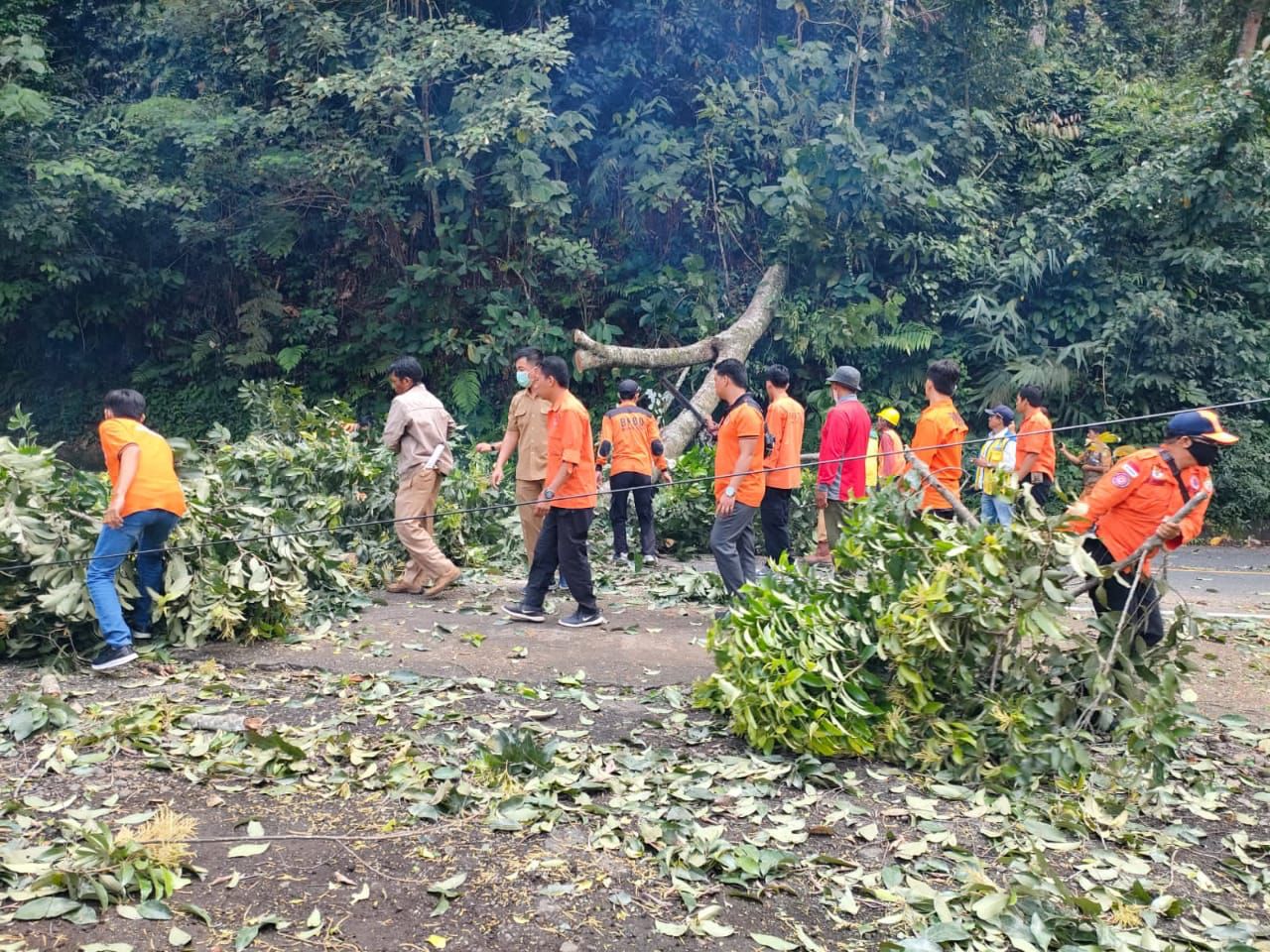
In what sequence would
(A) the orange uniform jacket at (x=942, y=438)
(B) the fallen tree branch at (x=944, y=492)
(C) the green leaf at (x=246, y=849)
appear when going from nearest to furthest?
(C) the green leaf at (x=246, y=849), (B) the fallen tree branch at (x=944, y=492), (A) the orange uniform jacket at (x=942, y=438)

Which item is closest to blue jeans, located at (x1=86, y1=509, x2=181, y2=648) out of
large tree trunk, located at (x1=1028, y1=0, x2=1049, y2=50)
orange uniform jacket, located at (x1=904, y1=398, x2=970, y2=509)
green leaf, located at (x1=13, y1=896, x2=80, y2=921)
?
green leaf, located at (x1=13, y1=896, x2=80, y2=921)

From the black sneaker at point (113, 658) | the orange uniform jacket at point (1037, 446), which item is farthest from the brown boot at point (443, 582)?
the orange uniform jacket at point (1037, 446)

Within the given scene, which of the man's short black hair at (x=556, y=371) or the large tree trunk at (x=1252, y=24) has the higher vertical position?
the large tree trunk at (x=1252, y=24)

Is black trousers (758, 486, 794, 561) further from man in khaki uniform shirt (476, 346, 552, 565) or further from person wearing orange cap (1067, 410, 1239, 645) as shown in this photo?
person wearing orange cap (1067, 410, 1239, 645)

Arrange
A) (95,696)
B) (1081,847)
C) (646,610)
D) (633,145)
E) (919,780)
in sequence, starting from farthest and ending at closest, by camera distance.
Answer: (633,145) < (646,610) < (95,696) < (919,780) < (1081,847)

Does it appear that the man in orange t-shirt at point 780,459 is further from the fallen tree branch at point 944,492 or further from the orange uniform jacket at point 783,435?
the fallen tree branch at point 944,492

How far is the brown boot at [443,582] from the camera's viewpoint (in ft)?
27.2

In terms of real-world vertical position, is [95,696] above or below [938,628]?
below

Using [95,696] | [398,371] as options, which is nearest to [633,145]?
[398,371]

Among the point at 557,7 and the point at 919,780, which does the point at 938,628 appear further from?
the point at 557,7

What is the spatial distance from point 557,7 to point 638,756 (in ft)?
44.4

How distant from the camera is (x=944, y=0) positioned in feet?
49.7

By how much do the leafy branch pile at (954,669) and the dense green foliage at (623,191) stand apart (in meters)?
9.30

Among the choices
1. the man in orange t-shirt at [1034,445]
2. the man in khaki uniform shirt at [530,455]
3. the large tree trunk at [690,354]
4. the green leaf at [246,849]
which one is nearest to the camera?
the green leaf at [246,849]
